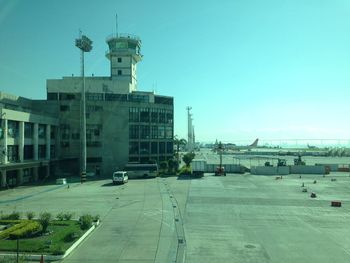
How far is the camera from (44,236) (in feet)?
90.2

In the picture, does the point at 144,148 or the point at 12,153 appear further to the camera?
the point at 144,148

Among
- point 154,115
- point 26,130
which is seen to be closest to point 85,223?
point 26,130

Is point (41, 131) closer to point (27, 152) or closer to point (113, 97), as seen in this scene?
point (27, 152)

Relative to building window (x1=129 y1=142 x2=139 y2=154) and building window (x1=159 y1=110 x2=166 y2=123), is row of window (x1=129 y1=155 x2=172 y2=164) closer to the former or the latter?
building window (x1=129 y1=142 x2=139 y2=154)

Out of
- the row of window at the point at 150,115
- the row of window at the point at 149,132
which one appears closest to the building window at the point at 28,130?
the row of window at the point at 149,132

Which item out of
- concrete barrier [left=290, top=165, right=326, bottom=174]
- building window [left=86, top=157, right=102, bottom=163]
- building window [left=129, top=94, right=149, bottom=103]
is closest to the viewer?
building window [left=86, top=157, right=102, bottom=163]

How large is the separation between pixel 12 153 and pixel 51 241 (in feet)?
135

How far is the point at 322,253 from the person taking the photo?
80.0 feet

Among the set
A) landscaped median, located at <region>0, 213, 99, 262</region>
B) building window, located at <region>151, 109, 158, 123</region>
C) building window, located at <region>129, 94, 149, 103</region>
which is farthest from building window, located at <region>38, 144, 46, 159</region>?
landscaped median, located at <region>0, 213, 99, 262</region>

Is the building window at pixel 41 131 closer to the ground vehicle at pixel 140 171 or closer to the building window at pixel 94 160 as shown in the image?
the building window at pixel 94 160

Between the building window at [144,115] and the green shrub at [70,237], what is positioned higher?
the building window at [144,115]

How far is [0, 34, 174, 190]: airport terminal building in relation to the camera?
76.8m

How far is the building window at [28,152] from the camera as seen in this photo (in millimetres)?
68113

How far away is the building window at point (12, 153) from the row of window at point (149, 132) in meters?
27.9
